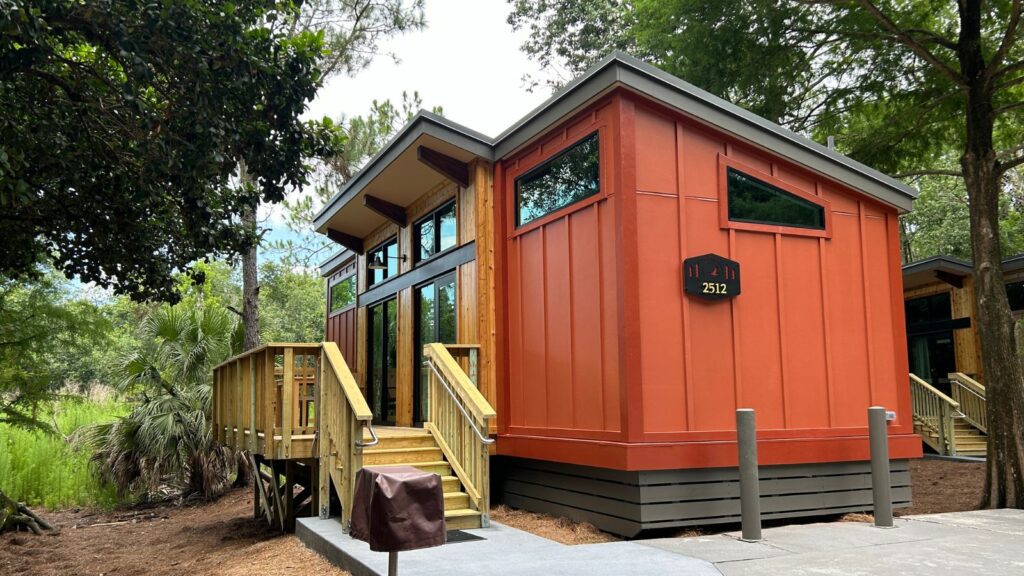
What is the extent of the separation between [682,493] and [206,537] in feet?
24.5

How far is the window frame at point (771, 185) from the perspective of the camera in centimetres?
766

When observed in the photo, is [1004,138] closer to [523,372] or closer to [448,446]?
[523,372]

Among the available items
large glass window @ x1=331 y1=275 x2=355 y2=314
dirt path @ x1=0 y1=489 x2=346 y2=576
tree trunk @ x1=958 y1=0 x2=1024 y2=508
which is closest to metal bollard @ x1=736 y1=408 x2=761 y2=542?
dirt path @ x1=0 y1=489 x2=346 y2=576

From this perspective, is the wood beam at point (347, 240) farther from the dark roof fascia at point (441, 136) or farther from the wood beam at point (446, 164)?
the wood beam at point (446, 164)

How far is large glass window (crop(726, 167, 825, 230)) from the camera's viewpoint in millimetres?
7797

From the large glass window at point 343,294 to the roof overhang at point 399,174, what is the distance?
1444 millimetres

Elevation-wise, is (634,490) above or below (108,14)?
below

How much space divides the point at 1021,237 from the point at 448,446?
2207 cm

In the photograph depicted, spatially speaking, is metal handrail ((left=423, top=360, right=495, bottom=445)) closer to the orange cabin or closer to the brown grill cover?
the orange cabin

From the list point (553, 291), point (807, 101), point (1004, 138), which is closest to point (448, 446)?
point (553, 291)

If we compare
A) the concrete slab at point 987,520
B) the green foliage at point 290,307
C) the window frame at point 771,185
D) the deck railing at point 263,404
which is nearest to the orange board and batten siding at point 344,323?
the deck railing at point 263,404

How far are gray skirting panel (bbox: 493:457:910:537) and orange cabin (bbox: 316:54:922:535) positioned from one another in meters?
0.02

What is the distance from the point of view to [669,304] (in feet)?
23.7

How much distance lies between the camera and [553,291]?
8156mm
